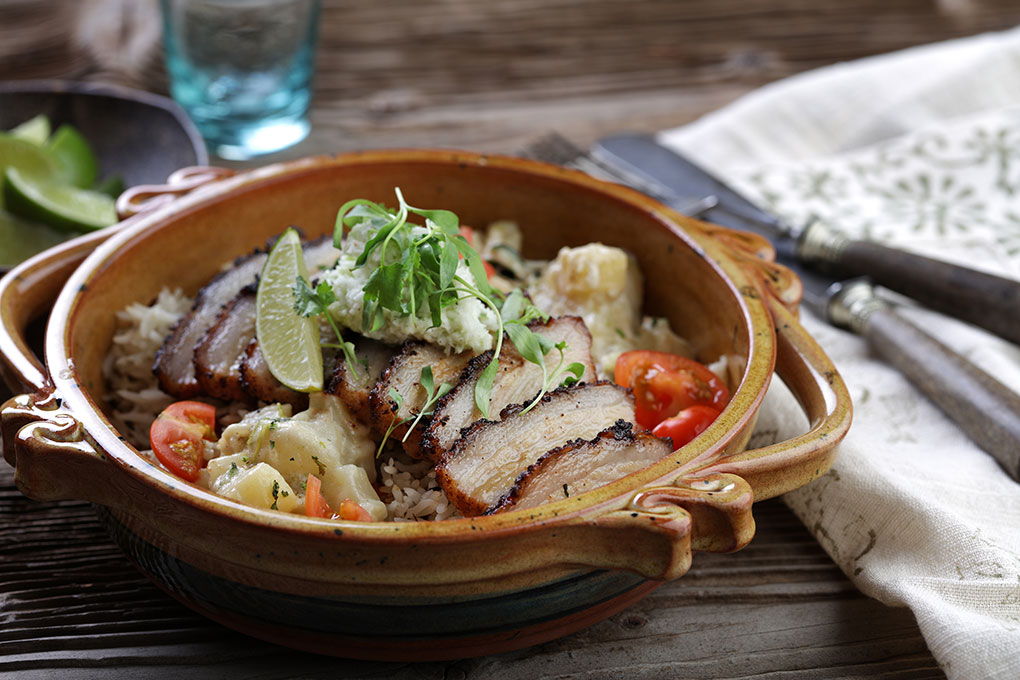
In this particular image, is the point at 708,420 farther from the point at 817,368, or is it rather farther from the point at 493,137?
the point at 493,137

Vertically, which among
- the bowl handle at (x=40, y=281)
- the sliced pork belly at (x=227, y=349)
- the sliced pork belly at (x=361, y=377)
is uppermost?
the bowl handle at (x=40, y=281)

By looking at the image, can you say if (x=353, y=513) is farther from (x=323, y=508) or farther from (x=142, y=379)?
(x=142, y=379)

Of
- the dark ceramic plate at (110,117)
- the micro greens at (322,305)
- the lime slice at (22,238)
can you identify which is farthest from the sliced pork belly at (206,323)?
the dark ceramic plate at (110,117)

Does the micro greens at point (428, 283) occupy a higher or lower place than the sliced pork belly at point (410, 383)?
higher

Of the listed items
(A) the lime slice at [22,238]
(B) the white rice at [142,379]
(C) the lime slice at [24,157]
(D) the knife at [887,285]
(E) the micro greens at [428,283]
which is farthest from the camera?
(C) the lime slice at [24,157]

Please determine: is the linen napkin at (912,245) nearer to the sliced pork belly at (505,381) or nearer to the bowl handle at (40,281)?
the sliced pork belly at (505,381)

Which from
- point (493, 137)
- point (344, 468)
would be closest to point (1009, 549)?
point (344, 468)
